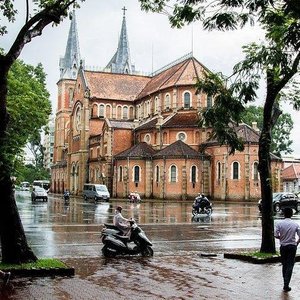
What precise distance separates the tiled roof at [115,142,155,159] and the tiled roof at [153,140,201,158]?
190 centimetres

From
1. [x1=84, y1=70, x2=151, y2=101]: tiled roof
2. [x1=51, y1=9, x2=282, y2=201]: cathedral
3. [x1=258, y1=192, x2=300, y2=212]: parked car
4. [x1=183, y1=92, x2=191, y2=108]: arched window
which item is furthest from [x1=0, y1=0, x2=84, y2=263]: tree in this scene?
[x1=84, y1=70, x2=151, y2=101]: tiled roof

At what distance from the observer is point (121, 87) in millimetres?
86250

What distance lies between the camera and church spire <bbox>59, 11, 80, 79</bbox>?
103062mm

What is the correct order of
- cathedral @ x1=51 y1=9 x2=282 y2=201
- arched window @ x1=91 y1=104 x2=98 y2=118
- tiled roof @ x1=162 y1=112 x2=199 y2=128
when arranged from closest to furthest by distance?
cathedral @ x1=51 y1=9 x2=282 y2=201 < tiled roof @ x1=162 y1=112 x2=199 y2=128 < arched window @ x1=91 y1=104 x2=98 y2=118

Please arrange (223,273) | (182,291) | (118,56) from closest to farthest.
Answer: (182,291) < (223,273) < (118,56)

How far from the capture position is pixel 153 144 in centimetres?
6888

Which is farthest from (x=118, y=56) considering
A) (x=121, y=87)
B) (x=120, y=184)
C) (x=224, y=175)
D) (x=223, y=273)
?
(x=223, y=273)

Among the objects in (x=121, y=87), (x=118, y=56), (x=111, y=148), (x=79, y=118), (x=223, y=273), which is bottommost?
(x=223, y=273)

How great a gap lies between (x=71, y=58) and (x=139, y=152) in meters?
45.1

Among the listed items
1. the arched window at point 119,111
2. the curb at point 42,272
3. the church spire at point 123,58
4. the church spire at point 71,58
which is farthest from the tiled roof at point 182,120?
the curb at point 42,272

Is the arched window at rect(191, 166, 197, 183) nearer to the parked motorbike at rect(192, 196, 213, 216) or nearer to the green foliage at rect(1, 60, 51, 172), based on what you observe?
the green foliage at rect(1, 60, 51, 172)

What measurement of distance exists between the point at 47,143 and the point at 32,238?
589 feet

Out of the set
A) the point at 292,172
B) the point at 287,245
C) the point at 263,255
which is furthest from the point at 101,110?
the point at 287,245

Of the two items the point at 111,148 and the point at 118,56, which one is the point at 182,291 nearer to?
the point at 111,148
